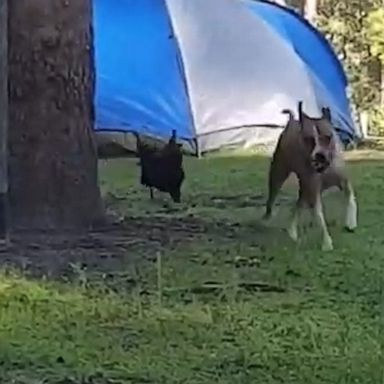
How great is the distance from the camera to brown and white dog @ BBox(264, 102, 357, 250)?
330 inches

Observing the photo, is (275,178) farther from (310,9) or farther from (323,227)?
(310,9)

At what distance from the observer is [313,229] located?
8578 millimetres

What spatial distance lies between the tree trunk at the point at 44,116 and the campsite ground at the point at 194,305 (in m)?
0.38

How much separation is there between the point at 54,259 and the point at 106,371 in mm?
2613

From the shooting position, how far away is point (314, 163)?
8.41 metres

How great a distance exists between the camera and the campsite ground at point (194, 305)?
15.2ft

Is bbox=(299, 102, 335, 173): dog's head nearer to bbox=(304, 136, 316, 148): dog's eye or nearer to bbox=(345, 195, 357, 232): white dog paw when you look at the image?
bbox=(304, 136, 316, 148): dog's eye

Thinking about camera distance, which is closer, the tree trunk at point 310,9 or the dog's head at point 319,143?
the dog's head at point 319,143

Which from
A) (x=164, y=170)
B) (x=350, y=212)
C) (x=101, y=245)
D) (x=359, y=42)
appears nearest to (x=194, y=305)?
(x=101, y=245)

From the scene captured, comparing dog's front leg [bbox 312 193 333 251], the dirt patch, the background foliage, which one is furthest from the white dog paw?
the background foliage

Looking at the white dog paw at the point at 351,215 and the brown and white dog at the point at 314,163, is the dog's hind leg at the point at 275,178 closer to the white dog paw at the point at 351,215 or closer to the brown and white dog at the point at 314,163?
the brown and white dog at the point at 314,163

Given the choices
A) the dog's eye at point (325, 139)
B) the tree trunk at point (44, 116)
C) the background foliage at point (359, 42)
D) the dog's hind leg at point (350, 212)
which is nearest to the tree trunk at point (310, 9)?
the background foliage at point (359, 42)

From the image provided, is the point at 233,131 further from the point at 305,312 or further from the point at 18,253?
the point at 305,312

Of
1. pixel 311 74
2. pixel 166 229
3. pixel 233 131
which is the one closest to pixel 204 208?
pixel 166 229
